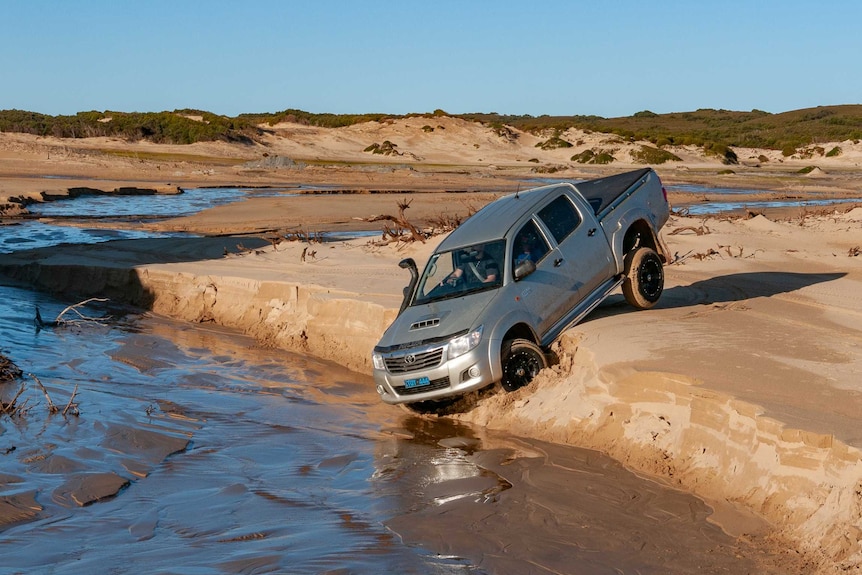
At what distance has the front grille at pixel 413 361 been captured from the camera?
10102 millimetres

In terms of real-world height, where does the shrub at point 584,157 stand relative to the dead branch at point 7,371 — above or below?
above

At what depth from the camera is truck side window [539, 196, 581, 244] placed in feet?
37.8

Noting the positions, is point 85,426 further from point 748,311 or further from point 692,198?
point 692,198

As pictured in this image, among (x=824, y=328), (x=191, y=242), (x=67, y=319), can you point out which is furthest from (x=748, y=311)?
(x=191, y=242)

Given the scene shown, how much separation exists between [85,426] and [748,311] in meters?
7.77

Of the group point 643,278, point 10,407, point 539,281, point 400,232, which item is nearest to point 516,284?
point 539,281

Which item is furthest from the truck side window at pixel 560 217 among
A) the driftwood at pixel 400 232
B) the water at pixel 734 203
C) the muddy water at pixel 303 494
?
the water at pixel 734 203

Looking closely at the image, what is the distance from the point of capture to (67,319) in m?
16.0

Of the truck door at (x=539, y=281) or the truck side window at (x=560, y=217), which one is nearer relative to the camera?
the truck door at (x=539, y=281)

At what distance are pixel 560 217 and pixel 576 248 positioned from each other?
425mm

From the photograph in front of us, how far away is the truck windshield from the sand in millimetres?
1091

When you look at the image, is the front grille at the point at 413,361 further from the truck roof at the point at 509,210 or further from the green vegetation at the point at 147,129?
the green vegetation at the point at 147,129

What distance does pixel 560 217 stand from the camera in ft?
38.4

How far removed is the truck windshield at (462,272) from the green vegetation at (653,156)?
54.5m
